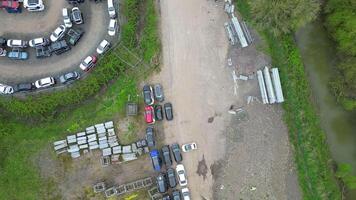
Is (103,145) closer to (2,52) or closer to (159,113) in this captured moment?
(159,113)

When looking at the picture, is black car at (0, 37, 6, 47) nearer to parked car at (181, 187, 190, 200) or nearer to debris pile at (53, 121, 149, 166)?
debris pile at (53, 121, 149, 166)

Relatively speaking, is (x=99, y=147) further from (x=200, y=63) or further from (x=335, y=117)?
(x=335, y=117)

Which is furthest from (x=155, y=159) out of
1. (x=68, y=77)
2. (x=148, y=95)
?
(x=68, y=77)

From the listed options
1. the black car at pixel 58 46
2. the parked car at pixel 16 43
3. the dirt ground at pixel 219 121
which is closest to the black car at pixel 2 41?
the parked car at pixel 16 43

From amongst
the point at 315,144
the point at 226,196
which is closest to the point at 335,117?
the point at 315,144

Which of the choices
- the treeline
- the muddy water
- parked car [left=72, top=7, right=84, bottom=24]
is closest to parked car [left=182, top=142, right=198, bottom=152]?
the muddy water
